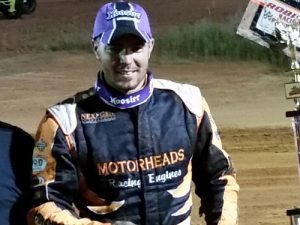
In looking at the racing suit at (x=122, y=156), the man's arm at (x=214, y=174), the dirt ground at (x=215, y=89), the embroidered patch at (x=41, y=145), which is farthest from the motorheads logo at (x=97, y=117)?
the dirt ground at (x=215, y=89)

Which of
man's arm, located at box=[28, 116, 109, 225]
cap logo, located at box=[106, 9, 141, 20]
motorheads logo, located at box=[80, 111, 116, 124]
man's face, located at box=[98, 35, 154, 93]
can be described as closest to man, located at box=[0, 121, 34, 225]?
man's arm, located at box=[28, 116, 109, 225]

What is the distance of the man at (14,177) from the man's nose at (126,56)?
399 millimetres

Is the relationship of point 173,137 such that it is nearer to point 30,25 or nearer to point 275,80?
point 275,80

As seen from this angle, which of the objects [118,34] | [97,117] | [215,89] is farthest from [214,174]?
[215,89]

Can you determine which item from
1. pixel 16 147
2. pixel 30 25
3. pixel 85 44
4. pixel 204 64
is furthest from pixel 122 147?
pixel 30 25

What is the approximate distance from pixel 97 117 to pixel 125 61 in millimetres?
182

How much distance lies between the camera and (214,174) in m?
2.49

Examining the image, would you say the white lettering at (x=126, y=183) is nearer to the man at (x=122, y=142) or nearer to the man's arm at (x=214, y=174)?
the man at (x=122, y=142)

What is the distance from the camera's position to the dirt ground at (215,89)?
5.39m

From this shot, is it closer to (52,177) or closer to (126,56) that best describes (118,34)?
(126,56)

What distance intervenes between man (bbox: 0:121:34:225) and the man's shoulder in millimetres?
416

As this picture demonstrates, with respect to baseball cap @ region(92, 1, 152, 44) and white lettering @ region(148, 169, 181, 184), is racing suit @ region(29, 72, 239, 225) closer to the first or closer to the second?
white lettering @ region(148, 169, 181, 184)

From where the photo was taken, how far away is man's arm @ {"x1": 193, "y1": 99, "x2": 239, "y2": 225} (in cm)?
245

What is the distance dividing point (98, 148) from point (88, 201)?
0.54 feet
